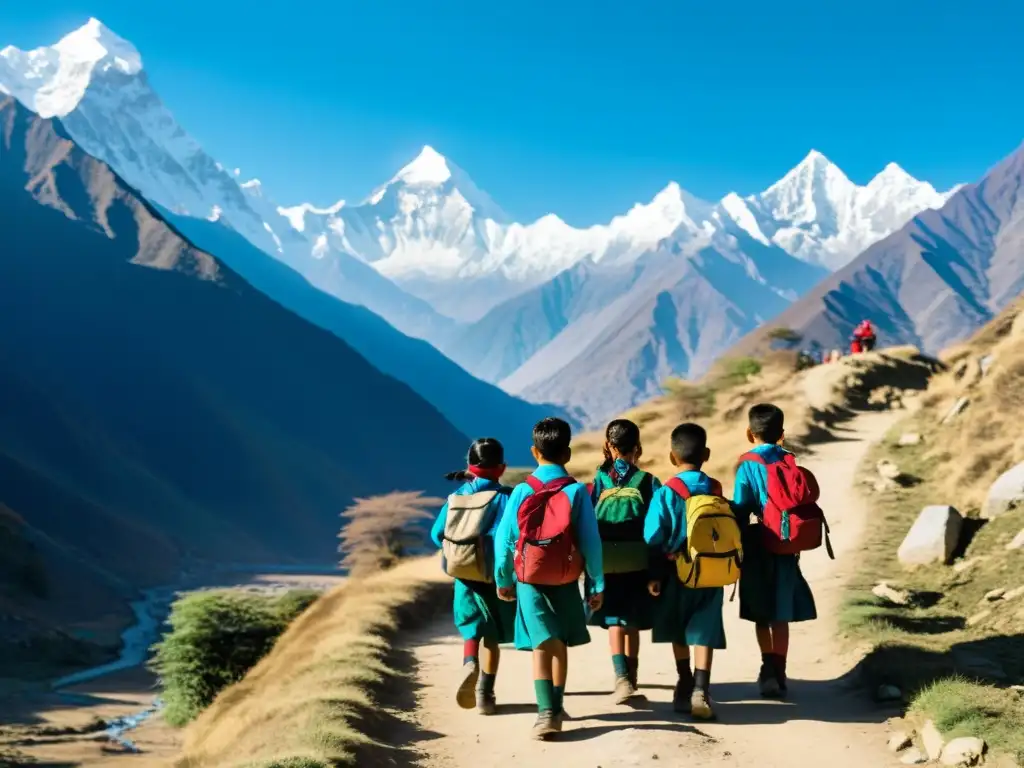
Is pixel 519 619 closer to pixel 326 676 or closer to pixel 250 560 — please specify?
pixel 326 676

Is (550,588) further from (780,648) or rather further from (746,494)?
(780,648)

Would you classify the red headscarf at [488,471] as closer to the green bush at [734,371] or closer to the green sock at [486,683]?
the green sock at [486,683]

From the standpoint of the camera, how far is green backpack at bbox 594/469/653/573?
7.06 metres

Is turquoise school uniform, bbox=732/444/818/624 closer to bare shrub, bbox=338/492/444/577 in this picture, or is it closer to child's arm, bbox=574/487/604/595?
child's arm, bbox=574/487/604/595

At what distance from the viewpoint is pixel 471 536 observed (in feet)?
23.4

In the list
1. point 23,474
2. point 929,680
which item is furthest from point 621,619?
point 23,474

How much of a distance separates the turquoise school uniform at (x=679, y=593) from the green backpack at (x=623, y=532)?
104 millimetres

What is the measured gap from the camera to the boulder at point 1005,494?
1198 cm

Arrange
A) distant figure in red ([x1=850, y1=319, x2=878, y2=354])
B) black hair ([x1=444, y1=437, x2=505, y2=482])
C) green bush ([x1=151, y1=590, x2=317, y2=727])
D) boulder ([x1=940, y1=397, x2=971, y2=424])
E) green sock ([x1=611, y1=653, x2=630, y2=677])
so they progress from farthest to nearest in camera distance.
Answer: distant figure in red ([x1=850, y1=319, x2=878, y2=354]) → boulder ([x1=940, y1=397, x2=971, y2=424]) → green bush ([x1=151, y1=590, x2=317, y2=727]) → green sock ([x1=611, y1=653, x2=630, y2=677]) → black hair ([x1=444, y1=437, x2=505, y2=482])

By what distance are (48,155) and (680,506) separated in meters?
193

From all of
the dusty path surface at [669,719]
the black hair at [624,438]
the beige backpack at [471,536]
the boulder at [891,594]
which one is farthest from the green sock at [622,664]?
the boulder at [891,594]

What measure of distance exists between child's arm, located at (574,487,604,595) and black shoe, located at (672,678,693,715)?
1375 millimetres

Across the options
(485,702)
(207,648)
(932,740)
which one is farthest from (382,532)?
(932,740)

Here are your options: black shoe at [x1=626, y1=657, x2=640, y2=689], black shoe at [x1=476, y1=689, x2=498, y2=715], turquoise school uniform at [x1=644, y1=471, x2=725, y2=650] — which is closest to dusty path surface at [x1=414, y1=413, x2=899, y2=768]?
black shoe at [x1=476, y1=689, x2=498, y2=715]
